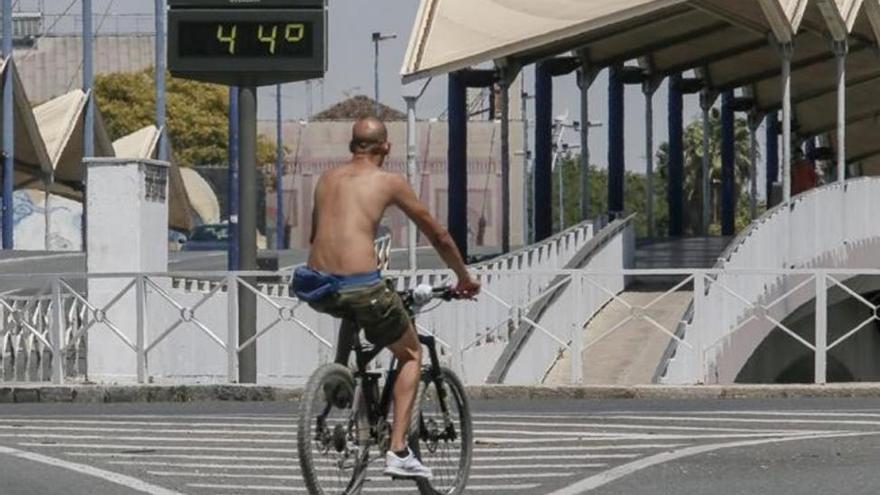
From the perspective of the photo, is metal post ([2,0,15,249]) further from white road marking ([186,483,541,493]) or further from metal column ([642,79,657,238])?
white road marking ([186,483,541,493])

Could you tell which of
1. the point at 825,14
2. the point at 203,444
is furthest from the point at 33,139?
the point at 203,444

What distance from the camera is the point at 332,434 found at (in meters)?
10.6

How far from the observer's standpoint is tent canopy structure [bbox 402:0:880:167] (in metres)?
40.2

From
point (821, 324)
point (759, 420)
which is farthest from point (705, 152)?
point (759, 420)

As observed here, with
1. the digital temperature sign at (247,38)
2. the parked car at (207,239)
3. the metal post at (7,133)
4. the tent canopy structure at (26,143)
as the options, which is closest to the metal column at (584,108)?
the metal post at (7,133)

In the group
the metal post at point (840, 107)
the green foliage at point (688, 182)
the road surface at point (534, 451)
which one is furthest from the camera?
the green foliage at point (688, 182)

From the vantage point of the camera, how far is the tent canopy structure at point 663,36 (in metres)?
40.2

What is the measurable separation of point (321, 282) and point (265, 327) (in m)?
12.1

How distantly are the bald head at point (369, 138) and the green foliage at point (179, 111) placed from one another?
4132 inches

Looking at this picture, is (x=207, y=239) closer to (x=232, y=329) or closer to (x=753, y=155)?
(x=753, y=155)

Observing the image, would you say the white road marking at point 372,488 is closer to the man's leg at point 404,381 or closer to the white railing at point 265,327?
the man's leg at point 404,381

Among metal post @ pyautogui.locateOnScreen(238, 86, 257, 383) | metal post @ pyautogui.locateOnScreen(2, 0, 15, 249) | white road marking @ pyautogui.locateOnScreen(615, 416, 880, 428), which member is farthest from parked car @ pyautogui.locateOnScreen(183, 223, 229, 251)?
white road marking @ pyautogui.locateOnScreen(615, 416, 880, 428)

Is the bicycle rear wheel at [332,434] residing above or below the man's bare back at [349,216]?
below

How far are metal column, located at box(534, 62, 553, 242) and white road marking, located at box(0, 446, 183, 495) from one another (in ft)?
113
